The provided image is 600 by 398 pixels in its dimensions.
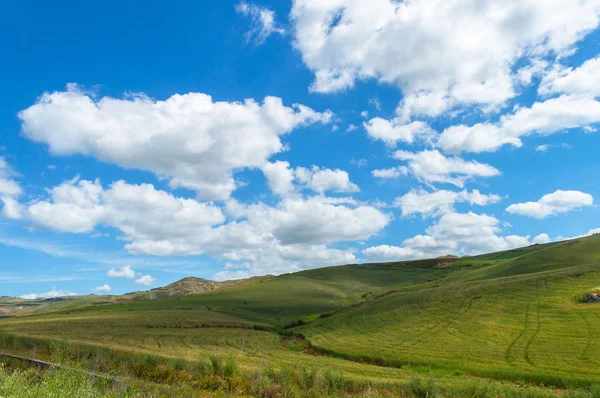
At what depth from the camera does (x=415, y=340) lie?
158 ft

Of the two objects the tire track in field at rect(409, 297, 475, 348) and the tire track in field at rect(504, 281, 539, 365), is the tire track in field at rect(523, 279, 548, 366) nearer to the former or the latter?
the tire track in field at rect(504, 281, 539, 365)

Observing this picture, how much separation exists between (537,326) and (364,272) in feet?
455

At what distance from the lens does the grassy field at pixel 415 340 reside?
28627 millimetres

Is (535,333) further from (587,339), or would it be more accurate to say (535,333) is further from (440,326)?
(440,326)

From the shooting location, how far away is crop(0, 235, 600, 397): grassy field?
28627 mm

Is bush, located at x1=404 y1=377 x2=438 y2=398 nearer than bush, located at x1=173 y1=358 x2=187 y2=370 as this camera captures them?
Yes

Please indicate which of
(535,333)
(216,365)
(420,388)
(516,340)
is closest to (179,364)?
(216,365)

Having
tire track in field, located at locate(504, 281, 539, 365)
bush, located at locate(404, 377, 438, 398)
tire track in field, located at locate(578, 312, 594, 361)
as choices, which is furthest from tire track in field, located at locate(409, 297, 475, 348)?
bush, located at locate(404, 377, 438, 398)

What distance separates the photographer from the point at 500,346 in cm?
4031

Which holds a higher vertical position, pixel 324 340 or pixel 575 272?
pixel 575 272

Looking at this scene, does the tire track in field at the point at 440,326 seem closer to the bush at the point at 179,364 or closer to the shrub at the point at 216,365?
the shrub at the point at 216,365

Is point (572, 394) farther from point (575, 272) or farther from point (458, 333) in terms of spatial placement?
point (575, 272)

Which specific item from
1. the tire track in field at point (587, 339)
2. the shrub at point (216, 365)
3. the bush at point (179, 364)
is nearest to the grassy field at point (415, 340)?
the tire track in field at point (587, 339)

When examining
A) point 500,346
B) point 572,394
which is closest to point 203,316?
point 500,346
